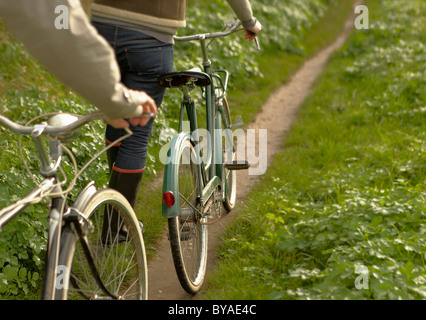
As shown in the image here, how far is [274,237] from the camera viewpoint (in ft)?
11.8

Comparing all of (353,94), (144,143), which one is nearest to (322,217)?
(144,143)

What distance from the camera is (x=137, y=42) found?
2852 mm

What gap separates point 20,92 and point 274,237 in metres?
3.50

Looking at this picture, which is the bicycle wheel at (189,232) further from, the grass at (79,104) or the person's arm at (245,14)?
the person's arm at (245,14)

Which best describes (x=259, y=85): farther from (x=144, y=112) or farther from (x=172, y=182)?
(x=144, y=112)

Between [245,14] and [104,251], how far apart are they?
185cm

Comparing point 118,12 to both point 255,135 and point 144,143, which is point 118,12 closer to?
point 144,143

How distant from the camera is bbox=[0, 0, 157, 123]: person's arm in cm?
181

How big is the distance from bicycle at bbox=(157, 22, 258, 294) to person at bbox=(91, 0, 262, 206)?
0.11m

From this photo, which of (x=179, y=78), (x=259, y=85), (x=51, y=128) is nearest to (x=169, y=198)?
(x=179, y=78)

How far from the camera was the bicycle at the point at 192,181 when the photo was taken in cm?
293

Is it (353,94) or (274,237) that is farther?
(353,94)

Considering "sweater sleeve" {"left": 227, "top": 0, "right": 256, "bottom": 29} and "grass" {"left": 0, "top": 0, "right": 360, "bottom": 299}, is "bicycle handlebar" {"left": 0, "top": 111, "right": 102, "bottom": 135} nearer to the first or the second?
"grass" {"left": 0, "top": 0, "right": 360, "bottom": 299}

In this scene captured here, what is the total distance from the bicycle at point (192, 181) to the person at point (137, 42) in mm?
106
